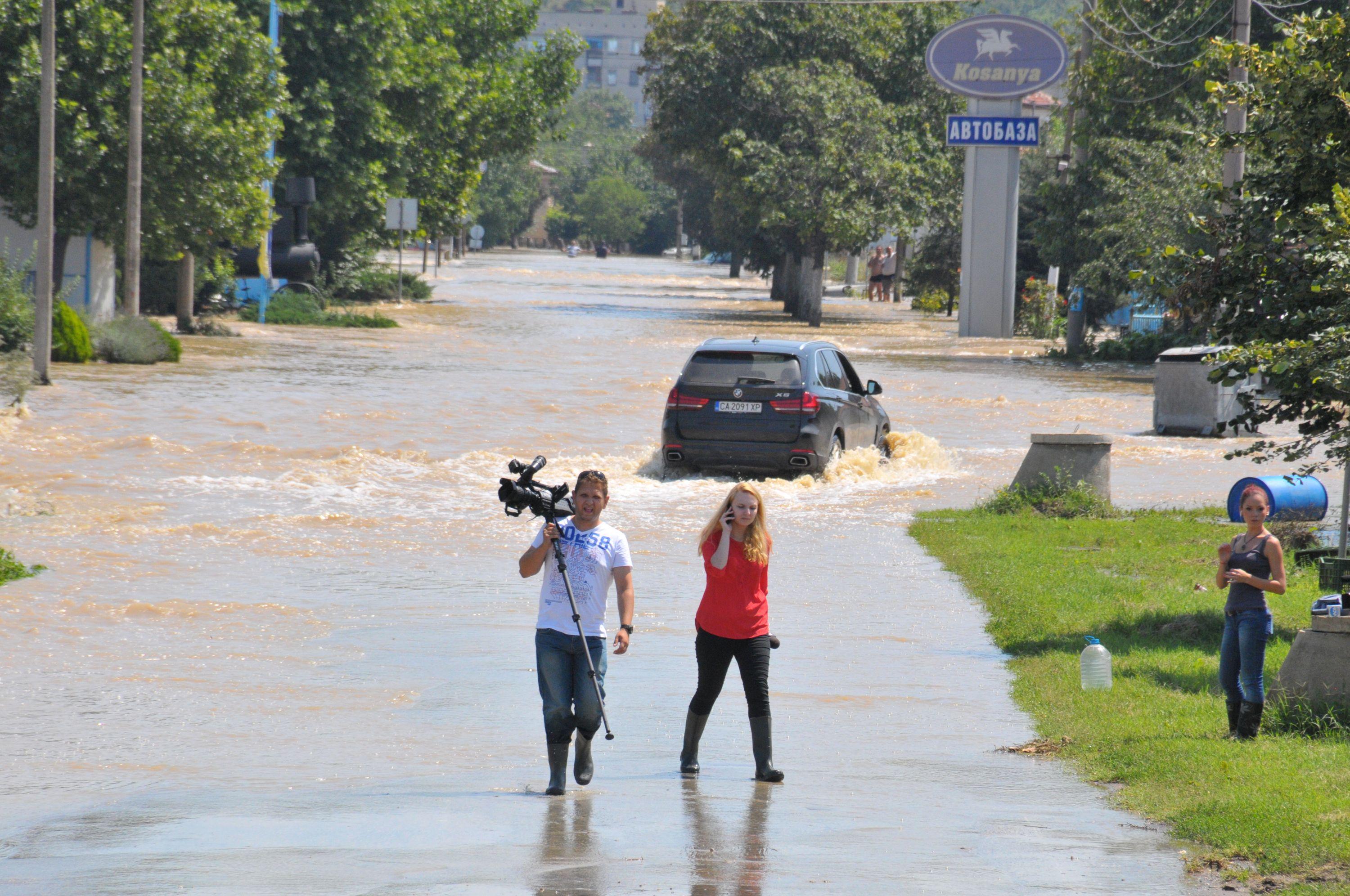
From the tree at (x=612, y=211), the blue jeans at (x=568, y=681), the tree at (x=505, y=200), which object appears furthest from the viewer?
the tree at (x=612, y=211)

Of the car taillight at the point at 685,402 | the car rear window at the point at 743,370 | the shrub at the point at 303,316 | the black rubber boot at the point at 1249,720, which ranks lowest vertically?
the black rubber boot at the point at 1249,720

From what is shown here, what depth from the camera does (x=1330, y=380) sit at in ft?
30.9

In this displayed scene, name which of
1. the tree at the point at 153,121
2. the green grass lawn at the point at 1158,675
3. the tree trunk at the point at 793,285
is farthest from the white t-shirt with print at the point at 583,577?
the tree trunk at the point at 793,285

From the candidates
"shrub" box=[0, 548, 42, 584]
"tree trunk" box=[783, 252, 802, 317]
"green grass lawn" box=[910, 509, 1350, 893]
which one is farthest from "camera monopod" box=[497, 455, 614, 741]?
"tree trunk" box=[783, 252, 802, 317]

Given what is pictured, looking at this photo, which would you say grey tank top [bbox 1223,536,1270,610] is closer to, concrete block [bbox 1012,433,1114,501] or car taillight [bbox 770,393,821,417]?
concrete block [bbox 1012,433,1114,501]

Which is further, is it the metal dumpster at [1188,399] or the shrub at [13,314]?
the shrub at [13,314]

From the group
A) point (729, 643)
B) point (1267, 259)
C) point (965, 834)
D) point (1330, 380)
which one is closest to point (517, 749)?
point (729, 643)

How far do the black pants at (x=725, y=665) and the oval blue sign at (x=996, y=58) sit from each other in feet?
129

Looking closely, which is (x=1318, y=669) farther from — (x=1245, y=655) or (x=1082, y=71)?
(x=1082, y=71)

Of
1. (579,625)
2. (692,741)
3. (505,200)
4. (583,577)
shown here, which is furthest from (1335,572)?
(505,200)

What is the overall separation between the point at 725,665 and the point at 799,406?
11.1 m

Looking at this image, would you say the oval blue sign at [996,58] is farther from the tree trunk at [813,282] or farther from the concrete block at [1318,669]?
the concrete block at [1318,669]

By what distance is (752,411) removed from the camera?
19031mm

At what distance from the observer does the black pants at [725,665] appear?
7.88 m
